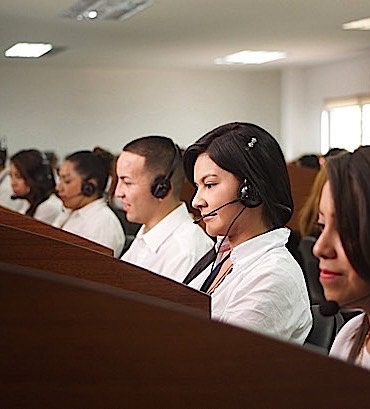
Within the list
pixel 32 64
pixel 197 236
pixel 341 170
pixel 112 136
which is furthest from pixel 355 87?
pixel 341 170

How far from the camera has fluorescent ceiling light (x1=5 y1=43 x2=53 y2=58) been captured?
8391 mm

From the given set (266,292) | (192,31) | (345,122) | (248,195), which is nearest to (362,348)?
(266,292)

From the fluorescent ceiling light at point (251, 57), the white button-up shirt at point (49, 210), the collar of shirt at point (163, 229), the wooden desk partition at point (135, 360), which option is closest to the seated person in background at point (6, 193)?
the white button-up shirt at point (49, 210)

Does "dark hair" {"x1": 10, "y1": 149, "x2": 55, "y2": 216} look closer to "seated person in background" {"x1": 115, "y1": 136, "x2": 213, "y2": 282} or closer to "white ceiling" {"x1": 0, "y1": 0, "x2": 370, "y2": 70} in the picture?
"white ceiling" {"x1": 0, "y1": 0, "x2": 370, "y2": 70}

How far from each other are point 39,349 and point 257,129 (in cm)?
127

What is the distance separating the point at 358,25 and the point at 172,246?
189 inches

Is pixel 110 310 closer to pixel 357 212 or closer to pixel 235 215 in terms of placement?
pixel 357 212

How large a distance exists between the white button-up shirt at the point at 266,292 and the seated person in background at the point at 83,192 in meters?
1.99

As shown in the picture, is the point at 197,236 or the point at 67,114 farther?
the point at 67,114

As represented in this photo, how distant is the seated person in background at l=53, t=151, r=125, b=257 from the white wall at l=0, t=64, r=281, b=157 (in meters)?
6.16

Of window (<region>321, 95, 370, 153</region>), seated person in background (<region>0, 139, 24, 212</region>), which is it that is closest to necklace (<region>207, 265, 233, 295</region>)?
seated person in background (<region>0, 139, 24, 212</region>)

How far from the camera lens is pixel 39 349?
0.72m

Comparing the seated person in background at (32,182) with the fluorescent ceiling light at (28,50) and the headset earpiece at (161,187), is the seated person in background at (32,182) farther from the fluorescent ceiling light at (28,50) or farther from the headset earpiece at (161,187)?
the fluorescent ceiling light at (28,50)

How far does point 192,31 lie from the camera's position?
7324mm
